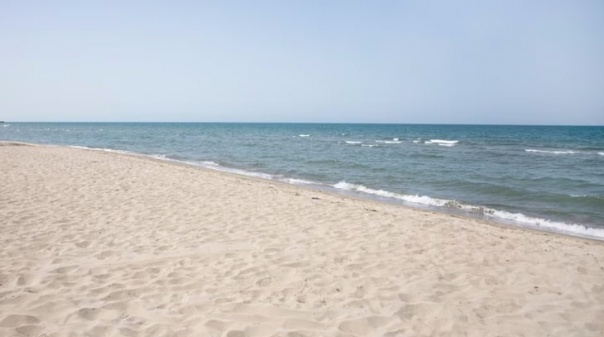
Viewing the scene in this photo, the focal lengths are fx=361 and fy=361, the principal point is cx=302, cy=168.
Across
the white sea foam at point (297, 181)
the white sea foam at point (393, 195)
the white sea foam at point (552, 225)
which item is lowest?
the white sea foam at point (552, 225)

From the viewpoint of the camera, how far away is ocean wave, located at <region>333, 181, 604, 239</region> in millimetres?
8008

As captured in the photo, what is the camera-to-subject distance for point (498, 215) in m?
9.45

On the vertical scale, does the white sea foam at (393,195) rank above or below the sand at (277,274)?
below

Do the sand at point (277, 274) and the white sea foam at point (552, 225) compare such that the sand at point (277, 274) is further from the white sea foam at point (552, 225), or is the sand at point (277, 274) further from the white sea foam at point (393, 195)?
the white sea foam at point (393, 195)

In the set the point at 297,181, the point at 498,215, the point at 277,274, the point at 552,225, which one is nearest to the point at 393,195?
the point at 498,215

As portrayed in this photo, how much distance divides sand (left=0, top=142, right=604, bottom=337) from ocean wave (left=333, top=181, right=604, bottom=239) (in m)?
1.20

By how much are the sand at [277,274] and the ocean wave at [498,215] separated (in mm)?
1204

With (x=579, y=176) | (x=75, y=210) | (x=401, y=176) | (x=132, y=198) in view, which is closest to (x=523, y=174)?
(x=579, y=176)

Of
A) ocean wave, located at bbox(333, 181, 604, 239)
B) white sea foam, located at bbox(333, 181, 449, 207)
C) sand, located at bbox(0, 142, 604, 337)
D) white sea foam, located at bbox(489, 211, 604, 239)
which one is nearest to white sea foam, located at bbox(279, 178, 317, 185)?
white sea foam, located at bbox(333, 181, 449, 207)

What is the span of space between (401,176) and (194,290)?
42.2 feet

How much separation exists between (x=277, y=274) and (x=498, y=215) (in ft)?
24.3

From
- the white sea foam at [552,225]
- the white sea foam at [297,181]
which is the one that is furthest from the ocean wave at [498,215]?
the white sea foam at [297,181]

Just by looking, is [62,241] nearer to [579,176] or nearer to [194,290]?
[194,290]

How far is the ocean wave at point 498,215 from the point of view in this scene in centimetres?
801
